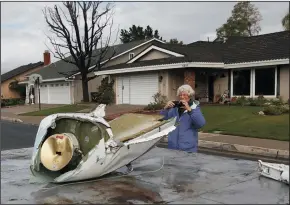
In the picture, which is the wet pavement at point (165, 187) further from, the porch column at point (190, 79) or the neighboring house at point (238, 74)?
the porch column at point (190, 79)

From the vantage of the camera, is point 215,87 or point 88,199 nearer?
point 88,199

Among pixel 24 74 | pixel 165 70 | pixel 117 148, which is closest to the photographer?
pixel 117 148

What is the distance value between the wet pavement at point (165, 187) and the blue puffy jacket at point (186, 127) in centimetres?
39

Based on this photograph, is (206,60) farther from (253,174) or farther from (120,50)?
(120,50)

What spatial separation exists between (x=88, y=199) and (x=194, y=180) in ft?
3.10

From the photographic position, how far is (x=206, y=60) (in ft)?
12.2

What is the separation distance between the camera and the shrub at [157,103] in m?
4.43

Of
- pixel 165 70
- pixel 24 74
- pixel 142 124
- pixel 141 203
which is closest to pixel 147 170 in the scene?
pixel 142 124

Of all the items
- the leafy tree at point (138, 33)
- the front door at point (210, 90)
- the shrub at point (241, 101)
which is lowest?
the shrub at point (241, 101)

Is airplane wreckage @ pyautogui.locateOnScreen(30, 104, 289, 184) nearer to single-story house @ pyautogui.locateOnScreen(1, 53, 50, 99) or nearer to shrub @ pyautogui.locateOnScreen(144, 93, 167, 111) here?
shrub @ pyautogui.locateOnScreen(144, 93, 167, 111)

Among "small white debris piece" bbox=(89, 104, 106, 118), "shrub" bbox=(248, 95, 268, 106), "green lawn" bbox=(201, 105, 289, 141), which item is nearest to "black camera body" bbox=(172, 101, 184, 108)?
"small white debris piece" bbox=(89, 104, 106, 118)

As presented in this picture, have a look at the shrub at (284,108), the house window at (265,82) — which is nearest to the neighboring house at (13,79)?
the house window at (265,82)

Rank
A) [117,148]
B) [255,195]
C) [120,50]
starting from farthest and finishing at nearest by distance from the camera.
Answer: [120,50] < [117,148] < [255,195]

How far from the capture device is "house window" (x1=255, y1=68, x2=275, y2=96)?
8.50 ft
